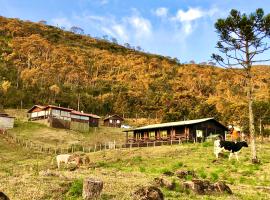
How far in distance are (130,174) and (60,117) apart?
2352 inches

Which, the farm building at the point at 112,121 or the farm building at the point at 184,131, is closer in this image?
the farm building at the point at 184,131

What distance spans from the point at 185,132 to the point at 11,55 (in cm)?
11385

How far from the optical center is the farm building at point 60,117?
256ft

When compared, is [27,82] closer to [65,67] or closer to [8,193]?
[65,67]

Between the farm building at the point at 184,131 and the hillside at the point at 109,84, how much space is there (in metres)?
7.60

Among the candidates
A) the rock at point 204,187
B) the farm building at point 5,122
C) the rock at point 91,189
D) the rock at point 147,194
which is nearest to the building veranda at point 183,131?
the farm building at point 5,122

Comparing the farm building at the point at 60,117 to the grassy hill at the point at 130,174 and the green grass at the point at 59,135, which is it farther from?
the grassy hill at the point at 130,174

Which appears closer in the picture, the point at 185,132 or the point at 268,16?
the point at 268,16

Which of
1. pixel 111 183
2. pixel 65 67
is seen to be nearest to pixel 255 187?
pixel 111 183

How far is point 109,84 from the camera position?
14662 cm

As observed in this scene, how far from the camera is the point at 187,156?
34.9 metres

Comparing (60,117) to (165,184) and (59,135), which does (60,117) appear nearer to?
(59,135)

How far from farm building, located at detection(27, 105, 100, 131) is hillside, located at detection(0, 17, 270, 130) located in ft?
65.6

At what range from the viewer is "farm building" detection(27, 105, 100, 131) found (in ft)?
256
